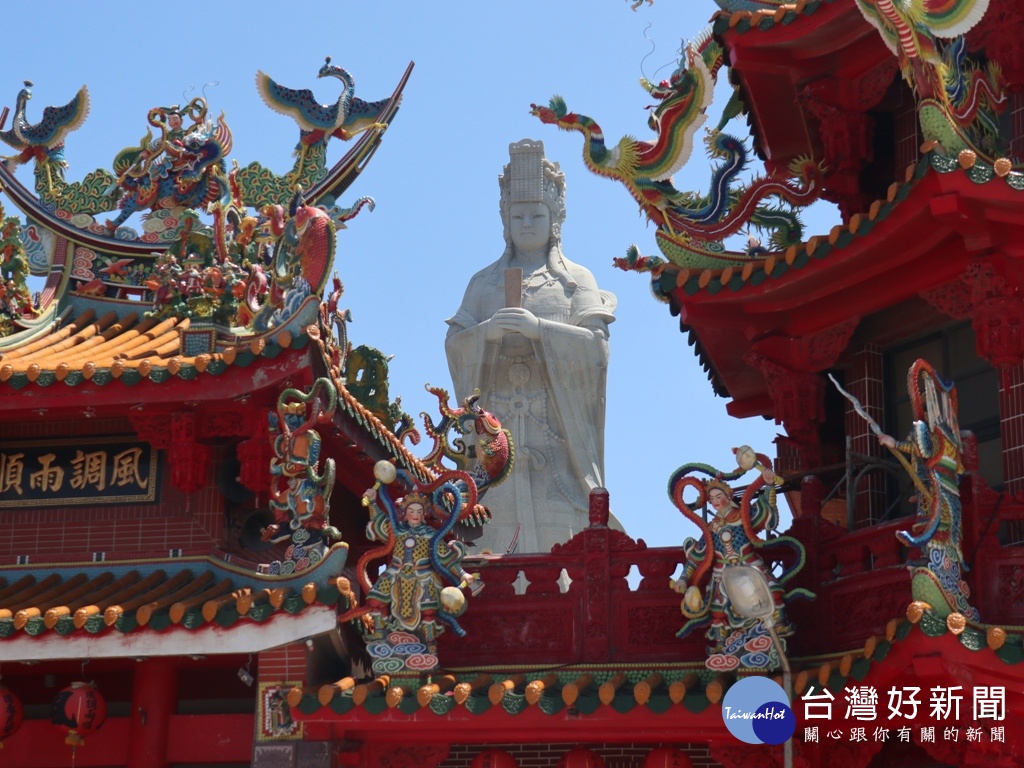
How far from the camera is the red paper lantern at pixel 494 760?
42.9 ft

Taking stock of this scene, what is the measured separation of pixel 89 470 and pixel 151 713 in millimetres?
2207

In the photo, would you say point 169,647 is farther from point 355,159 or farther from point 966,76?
point 966,76

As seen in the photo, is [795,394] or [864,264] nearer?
[864,264]

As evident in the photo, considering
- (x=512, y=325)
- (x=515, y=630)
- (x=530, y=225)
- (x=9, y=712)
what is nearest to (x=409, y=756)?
(x=515, y=630)

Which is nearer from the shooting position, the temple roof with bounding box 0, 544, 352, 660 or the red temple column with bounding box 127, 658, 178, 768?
the temple roof with bounding box 0, 544, 352, 660

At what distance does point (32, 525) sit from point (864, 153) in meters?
7.62

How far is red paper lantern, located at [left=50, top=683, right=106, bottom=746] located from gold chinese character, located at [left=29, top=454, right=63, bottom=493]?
6.26ft

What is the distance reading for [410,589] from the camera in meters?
13.1

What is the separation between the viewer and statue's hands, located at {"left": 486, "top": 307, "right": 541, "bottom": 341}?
867 inches

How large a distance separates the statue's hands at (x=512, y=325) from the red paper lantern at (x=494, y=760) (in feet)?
31.2

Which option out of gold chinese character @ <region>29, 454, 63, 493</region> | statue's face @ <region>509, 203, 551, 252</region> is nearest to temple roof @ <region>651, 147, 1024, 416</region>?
gold chinese character @ <region>29, 454, 63, 493</region>

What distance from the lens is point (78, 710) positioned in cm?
1371

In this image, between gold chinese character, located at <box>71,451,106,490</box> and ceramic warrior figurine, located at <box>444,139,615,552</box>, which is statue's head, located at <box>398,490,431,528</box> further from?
ceramic warrior figurine, located at <box>444,139,615,552</box>

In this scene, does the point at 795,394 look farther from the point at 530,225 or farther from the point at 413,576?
the point at 530,225
